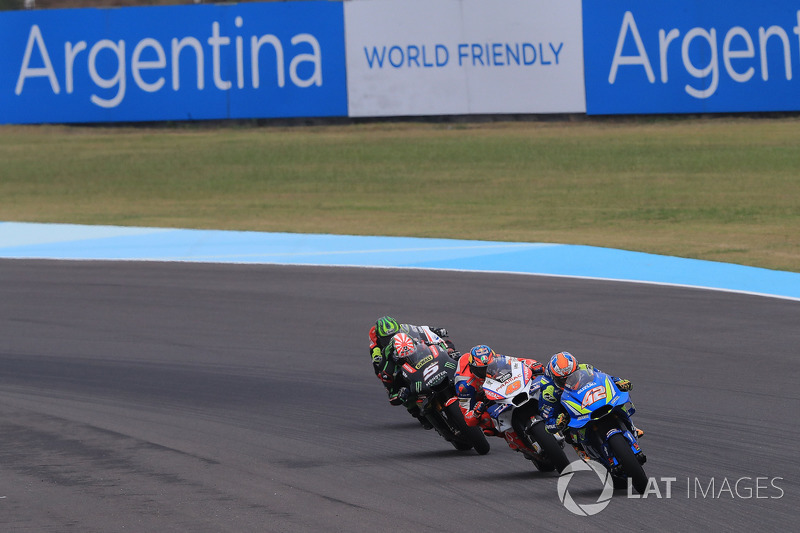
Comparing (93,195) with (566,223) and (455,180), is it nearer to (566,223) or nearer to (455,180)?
(455,180)

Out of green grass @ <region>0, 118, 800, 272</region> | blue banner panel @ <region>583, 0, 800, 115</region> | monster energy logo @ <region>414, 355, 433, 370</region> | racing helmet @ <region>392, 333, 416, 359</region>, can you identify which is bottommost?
monster energy logo @ <region>414, 355, 433, 370</region>

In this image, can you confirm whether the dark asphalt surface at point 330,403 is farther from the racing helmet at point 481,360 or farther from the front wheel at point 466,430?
the racing helmet at point 481,360

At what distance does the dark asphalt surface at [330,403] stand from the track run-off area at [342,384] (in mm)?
28

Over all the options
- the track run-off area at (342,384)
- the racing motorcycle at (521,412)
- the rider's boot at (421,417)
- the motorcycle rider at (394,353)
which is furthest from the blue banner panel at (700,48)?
the racing motorcycle at (521,412)

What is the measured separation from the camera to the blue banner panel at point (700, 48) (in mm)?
28359

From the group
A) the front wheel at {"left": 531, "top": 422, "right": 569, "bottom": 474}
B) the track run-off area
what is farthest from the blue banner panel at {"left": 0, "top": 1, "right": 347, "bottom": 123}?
the front wheel at {"left": 531, "top": 422, "right": 569, "bottom": 474}

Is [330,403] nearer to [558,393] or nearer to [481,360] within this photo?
[481,360]

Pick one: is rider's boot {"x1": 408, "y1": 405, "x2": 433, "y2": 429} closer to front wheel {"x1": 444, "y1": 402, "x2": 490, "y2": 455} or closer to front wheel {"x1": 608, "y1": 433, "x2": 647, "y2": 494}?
front wheel {"x1": 444, "y1": 402, "x2": 490, "y2": 455}

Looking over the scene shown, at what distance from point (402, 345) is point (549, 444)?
5.05 feet

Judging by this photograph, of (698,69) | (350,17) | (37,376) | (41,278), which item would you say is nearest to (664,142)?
(698,69)

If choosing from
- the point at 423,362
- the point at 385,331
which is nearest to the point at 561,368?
the point at 423,362

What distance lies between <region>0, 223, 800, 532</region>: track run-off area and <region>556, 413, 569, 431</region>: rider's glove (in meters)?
0.41

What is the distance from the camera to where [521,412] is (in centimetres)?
734

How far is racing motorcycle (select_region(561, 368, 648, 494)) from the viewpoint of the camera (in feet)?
22.1
